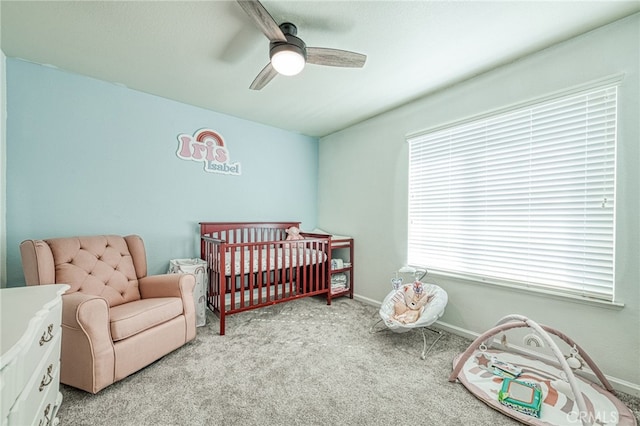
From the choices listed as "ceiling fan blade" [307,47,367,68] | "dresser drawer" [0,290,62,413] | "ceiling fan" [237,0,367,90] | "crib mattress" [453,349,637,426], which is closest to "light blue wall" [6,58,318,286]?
"dresser drawer" [0,290,62,413]

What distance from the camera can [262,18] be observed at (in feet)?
4.65

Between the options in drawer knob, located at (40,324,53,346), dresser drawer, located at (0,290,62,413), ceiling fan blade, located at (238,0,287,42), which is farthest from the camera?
ceiling fan blade, located at (238,0,287,42)

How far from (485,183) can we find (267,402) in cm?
243

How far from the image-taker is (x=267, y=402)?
1550 mm

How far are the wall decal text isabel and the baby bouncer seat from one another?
97.6 inches

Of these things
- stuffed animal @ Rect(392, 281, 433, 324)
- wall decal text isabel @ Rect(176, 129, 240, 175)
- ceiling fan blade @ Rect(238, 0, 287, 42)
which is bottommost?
stuffed animal @ Rect(392, 281, 433, 324)

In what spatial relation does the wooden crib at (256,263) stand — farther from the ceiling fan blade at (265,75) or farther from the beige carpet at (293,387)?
the ceiling fan blade at (265,75)

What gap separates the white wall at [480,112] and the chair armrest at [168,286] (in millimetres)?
2127

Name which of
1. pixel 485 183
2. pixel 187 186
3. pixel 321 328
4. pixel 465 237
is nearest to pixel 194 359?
pixel 321 328

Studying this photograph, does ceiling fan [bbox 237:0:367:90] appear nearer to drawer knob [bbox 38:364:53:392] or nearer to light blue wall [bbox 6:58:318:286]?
light blue wall [bbox 6:58:318:286]

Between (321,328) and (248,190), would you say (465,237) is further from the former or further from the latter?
(248,190)

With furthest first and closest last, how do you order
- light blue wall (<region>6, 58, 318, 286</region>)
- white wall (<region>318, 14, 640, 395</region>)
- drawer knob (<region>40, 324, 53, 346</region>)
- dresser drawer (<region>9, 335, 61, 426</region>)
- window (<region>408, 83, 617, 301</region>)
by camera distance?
light blue wall (<region>6, 58, 318, 286</region>), window (<region>408, 83, 617, 301</region>), white wall (<region>318, 14, 640, 395</region>), drawer knob (<region>40, 324, 53, 346</region>), dresser drawer (<region>9, 335, 61, 426</region>)

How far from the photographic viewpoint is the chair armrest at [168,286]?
6.98 feet

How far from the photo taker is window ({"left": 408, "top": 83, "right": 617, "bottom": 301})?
1780mm
